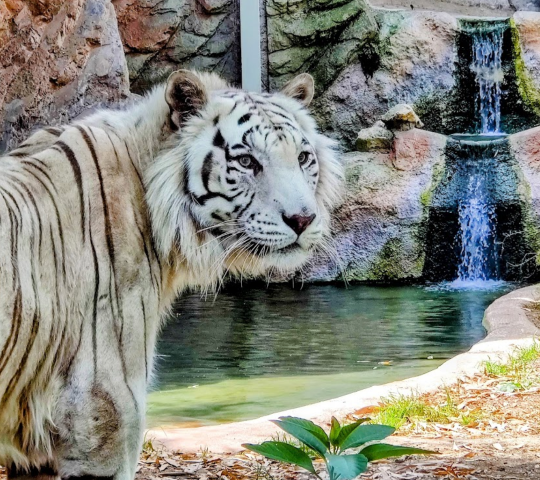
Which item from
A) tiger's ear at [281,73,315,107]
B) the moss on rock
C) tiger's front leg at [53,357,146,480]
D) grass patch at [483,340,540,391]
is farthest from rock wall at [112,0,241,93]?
tiger's front leg at [53,357,146,480]

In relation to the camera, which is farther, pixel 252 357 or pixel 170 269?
pixel 252 357

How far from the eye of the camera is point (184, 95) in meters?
3.42

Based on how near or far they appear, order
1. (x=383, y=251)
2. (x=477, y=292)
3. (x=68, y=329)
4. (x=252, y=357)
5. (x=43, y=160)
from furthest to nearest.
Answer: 1. (x=383, y=251)
2. (x=477, y=292)
3. (x=252, y=357)
4. (x=43, y=160)
5. (x=68, y=329)

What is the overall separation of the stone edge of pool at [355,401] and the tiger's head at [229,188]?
151 centimetres

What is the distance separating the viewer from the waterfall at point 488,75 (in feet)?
56.0

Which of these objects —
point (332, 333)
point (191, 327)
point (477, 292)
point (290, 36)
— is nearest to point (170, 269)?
point (332, 333)

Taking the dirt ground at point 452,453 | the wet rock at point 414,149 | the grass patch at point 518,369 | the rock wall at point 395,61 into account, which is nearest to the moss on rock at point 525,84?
the rock wall at point 395,61

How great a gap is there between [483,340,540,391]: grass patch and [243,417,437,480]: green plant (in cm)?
284

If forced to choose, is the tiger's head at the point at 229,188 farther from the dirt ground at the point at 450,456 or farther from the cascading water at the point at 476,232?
the cascading water at the point at 476,232

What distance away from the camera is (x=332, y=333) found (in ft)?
33.4

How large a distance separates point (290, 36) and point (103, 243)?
15015mm

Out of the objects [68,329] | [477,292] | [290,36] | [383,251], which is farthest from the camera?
[290,36]

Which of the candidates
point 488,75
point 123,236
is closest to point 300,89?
point 123,236

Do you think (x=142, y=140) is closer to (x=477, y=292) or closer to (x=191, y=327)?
(x=191, y=327)
